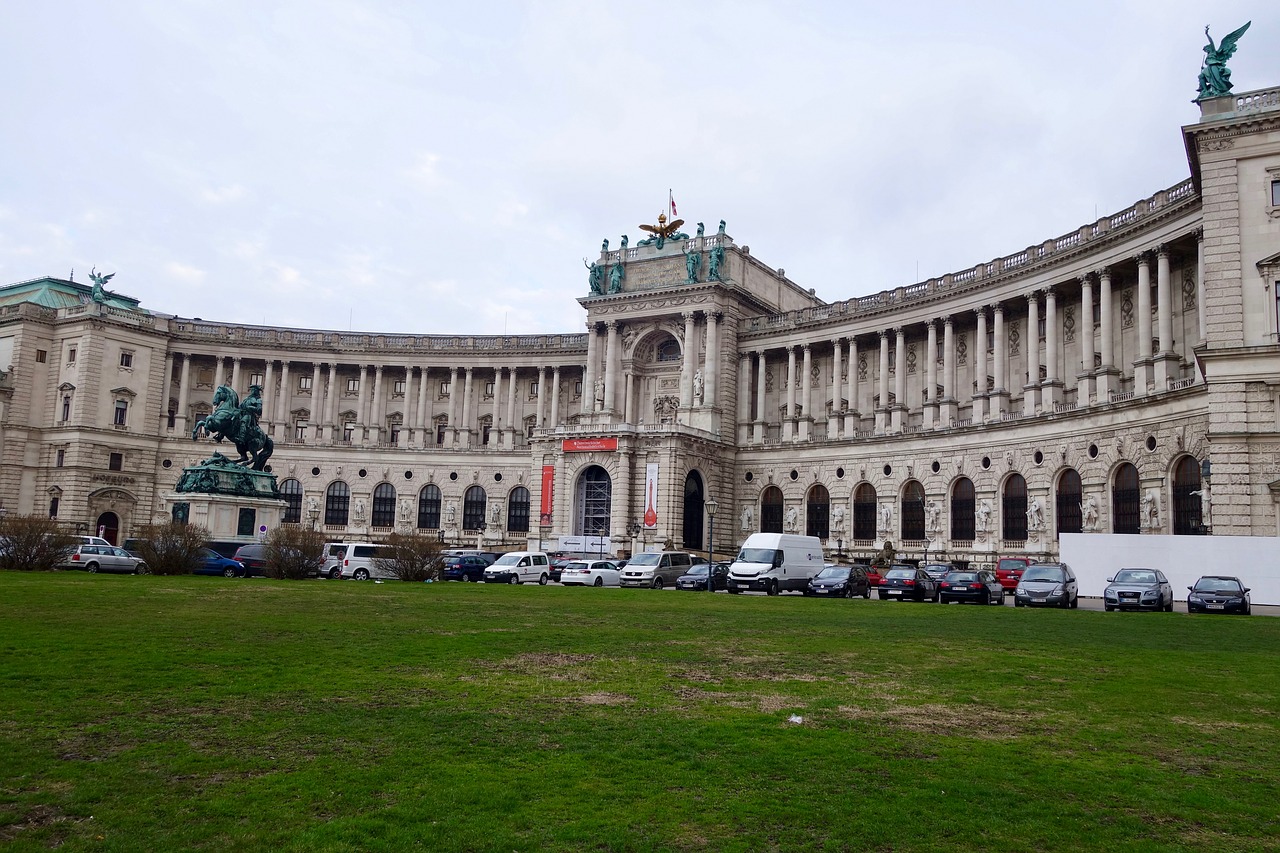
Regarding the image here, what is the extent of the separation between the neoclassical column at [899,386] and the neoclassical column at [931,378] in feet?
5.25

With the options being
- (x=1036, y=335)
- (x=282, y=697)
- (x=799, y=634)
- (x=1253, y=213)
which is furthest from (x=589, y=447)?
(x=282, y=697)

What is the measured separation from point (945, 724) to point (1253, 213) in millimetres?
39560

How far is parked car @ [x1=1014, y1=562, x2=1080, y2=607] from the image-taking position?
3847cm

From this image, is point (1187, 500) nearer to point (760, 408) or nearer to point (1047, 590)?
point (1047, 590)

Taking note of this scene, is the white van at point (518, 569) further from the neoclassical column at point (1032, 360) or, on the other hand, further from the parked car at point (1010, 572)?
the neoclassical column at point (1032, 360)

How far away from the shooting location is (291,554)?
43.4 meters

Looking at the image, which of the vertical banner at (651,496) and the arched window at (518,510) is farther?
the arched window at (518,510)

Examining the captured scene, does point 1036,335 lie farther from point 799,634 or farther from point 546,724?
point 546,724

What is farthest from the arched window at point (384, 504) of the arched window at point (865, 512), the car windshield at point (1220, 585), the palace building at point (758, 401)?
the car windshield at point (1220, 585)

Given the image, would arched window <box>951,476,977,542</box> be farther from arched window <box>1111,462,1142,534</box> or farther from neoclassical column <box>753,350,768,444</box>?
neoclassical column <box>753,350,768,444</box>

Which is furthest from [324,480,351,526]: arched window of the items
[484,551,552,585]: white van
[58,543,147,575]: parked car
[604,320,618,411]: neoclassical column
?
[58,543,147,575]: parked car

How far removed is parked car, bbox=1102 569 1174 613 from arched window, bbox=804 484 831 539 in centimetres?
3763

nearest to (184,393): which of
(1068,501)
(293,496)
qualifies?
(293,496)

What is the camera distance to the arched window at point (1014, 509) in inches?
2429
